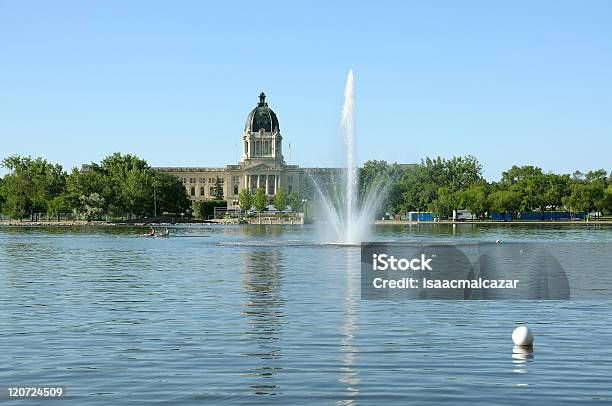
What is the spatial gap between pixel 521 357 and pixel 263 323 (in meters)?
8.36

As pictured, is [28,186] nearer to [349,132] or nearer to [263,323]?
[349,132]

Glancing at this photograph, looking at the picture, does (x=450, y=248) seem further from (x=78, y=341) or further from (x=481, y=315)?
(x=78, y=341)

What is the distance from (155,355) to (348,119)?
5458 cm

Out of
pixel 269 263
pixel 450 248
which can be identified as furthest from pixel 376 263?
pixel 450 248

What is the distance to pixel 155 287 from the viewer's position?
3934cm

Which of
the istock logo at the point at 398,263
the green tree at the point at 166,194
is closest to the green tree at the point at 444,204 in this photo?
the green tree at the point at 166,194

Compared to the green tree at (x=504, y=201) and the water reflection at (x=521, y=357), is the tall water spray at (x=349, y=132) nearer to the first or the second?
the water reflection at (x=521, y=357)

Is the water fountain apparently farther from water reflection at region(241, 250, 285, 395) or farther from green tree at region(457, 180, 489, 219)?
green tree at region(457, 180, 489, 219)

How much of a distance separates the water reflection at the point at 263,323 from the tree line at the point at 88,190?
117 meters

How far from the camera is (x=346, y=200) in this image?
7656 centimetres

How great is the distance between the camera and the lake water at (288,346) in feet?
57.9

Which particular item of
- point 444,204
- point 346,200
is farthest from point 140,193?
point 346,200

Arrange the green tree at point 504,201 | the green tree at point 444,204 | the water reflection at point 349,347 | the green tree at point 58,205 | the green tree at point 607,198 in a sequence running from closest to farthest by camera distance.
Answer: the water reflection at point 349,347, the green tree at point 58,205, the green tree at point 504,201, the green tree at point 607,198, the green tree at point 444,204

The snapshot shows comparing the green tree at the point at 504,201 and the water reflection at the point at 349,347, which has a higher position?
the green tree at the point at 504,201
